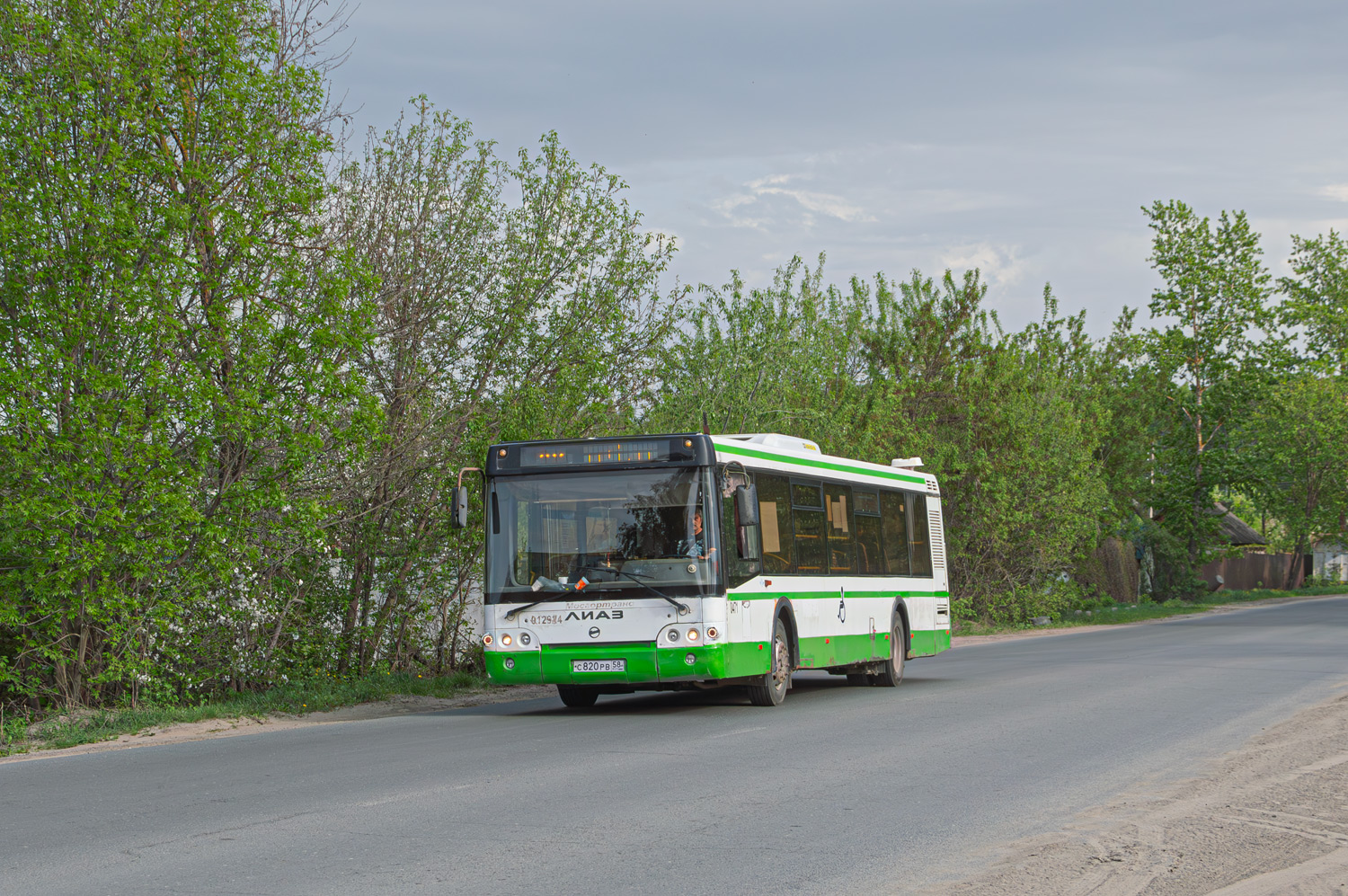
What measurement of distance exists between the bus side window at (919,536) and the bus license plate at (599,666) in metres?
6.99

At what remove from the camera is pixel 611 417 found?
72.7 ft

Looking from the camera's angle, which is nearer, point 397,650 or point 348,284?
point 348,284

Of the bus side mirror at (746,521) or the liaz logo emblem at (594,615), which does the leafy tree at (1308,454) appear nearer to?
the bus side mirror at (746,521)

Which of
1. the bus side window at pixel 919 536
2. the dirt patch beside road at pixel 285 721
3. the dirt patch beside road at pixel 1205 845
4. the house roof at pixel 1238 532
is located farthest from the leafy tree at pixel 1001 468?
the house roof at pixel 1238 532

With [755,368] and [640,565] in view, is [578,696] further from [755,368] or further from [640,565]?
[755,368]

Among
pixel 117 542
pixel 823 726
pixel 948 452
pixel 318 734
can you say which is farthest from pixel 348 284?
pixel 948 452

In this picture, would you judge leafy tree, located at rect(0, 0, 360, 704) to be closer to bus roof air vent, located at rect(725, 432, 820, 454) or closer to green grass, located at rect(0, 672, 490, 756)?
green grass, located at rect(0, 672, 490, 756)

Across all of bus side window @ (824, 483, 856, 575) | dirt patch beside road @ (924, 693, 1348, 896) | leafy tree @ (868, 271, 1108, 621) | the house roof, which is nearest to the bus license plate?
bus side window @ (824, 483, 856, 575)

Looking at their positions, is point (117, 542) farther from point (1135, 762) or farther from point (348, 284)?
point (1135, 762)

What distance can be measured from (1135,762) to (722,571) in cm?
512

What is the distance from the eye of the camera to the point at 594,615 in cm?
1467

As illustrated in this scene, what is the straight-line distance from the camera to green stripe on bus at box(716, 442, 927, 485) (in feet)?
50.8

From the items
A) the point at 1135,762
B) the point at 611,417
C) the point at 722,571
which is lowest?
the point at 1135,762

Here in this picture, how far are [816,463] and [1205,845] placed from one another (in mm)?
10181
